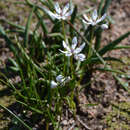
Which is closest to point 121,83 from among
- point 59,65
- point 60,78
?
point 59,65

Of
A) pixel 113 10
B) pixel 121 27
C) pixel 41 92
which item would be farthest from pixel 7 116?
pixel 113 10

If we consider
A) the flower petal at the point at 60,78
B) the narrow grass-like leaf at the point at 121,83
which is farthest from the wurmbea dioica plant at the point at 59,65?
the narrow grass-like leaf at the point at 121,83

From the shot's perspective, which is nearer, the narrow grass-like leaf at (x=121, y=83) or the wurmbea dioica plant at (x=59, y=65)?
the wurmbea dioica plant at (x=59, y=65)

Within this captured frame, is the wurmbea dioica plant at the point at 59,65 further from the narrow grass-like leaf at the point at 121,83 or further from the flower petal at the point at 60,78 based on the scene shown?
the narrow grass-like leaf at the point at 121,83

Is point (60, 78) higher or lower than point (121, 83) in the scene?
higher

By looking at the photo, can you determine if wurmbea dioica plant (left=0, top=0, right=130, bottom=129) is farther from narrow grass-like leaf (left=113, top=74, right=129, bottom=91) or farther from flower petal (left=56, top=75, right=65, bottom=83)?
narrow grass-like leaf (left=113, top=74, right=129, bottom=91)

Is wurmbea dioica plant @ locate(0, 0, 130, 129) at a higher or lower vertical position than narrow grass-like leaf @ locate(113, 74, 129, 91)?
higher

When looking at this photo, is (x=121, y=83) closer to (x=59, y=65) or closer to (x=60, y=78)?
(x=59, y=65)

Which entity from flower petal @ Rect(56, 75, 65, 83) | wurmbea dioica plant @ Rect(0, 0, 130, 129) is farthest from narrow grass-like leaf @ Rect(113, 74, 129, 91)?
flower petal @ Rect(56, 75, 65, 83)
